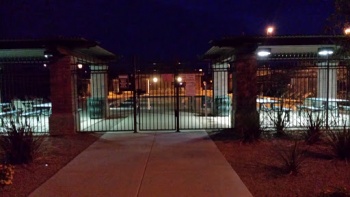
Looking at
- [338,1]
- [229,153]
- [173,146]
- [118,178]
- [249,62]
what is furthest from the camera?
[249,62]

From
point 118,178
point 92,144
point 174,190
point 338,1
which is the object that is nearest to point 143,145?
point 92,144

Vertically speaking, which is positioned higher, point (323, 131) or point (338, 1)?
point (338, 1)

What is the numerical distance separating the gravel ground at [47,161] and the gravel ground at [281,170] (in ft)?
13.1

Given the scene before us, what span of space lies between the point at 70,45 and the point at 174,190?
8.20 metres

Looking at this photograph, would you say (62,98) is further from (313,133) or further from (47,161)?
(313,133)

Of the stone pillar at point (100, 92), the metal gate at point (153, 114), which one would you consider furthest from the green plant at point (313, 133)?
the stone pillar at point (100, 92)

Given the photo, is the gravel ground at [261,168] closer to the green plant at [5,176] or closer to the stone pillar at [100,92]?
the green plant at [5,176]

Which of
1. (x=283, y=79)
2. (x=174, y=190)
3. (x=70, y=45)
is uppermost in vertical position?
(x=70, y=45)

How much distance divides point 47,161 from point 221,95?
466 inches

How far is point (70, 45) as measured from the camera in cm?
1241

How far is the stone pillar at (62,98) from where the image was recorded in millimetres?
12203

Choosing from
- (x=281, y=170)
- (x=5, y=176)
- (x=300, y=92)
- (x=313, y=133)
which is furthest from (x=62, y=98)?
(x=300, y=92)

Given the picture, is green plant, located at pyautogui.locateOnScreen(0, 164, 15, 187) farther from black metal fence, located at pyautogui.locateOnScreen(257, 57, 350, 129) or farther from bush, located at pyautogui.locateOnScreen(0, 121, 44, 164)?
black metal fence, located at pyautogui.locateOnScreen(257, 57, 350, 129)

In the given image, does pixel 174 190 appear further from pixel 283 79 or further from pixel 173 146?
pixel 283 79
